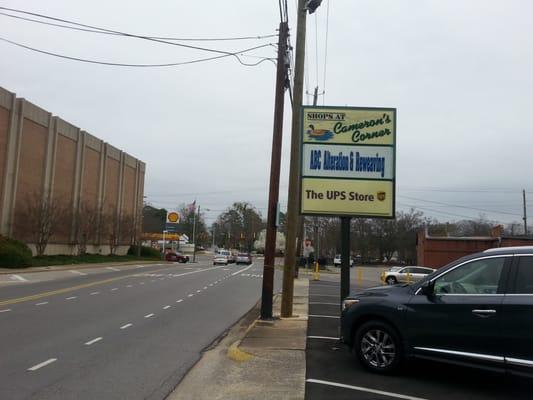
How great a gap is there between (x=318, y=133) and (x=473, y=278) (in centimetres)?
593

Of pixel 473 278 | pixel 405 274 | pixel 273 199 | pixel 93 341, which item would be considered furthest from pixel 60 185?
pixel 473 278

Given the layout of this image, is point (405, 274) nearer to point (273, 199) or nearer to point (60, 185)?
point (273, 199)

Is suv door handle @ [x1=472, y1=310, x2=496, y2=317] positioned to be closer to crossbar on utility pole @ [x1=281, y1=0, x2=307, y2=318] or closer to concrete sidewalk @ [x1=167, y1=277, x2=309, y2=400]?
concrete sidewalk @ [x1=167, y1=277, x2=309, y2=400]

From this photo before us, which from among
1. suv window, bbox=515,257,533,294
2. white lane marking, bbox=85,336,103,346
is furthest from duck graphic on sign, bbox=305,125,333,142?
suv window, bbox=515,257,533,294

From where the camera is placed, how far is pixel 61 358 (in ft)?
28.1

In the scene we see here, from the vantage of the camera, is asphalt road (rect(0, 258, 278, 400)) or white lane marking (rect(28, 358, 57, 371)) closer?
asphalt road (rect(0, 258, 278, 400))

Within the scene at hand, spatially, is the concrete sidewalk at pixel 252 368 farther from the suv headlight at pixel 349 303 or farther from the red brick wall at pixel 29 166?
the red brick wall at pixel 29 166

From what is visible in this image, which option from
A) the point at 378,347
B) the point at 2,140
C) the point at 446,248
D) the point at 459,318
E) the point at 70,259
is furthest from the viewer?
the point at 70,259

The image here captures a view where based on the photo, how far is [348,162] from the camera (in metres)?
12.0

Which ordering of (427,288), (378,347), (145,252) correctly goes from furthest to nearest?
(145,252) < (378,347) < (427,288)

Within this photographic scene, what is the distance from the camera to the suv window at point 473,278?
6757mm

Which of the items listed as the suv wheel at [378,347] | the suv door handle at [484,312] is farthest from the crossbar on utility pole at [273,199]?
the suv door handle at [484,312]

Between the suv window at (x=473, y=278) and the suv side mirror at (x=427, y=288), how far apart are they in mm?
66

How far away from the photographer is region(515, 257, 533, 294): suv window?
6414 millimetres
